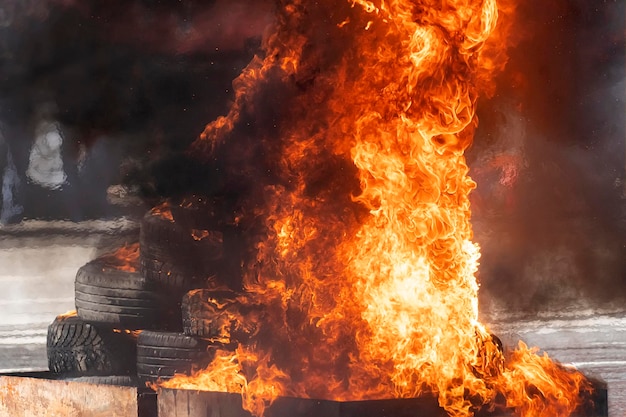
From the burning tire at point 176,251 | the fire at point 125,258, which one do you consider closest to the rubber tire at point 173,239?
the burning tire at point 176,251

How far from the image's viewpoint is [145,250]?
6.53 meters

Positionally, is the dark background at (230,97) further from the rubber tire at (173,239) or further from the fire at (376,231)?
the fire at (376,231)

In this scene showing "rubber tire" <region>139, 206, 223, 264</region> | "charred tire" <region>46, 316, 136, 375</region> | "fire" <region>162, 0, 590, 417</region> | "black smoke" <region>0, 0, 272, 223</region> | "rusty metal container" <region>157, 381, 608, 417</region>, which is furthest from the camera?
"black smoke" <region>0, 0, 272, 223</region>

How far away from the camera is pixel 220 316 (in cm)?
593

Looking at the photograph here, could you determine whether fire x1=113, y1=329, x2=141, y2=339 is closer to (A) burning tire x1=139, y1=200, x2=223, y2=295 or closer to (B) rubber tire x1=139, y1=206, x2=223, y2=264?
(A) burning tire x1=139, y1=200, x2=223, y2=295

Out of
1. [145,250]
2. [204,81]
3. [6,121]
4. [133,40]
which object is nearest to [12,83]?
[6,121]

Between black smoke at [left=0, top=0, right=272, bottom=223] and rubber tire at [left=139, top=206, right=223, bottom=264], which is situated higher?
black smoke at [left=0, top=0, right=272, bottom=223]

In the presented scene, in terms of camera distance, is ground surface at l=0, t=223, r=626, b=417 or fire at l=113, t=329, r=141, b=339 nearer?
fire at l=113, t=329, r=141, b=339

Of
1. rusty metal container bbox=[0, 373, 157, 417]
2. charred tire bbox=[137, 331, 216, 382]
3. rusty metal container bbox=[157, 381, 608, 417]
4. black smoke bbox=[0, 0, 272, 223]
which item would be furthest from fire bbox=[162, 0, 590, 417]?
black smoke bbox=[0, 0, 272, 223]

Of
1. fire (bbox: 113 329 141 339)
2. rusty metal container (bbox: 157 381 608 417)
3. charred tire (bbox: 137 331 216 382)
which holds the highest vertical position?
fire (bbox: 113 329 141 339)

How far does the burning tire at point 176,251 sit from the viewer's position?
21.3ft

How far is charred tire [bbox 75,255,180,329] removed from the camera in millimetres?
6547

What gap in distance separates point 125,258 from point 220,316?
61.0 inches

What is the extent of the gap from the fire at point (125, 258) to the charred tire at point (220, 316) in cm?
107
